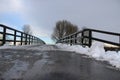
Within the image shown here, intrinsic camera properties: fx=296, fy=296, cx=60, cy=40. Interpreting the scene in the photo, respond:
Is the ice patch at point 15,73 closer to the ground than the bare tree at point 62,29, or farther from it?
closer to the ground

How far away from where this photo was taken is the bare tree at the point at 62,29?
97169mm

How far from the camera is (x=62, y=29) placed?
97.6m

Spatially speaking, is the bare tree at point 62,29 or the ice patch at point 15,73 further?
the bare tree at point 62,29

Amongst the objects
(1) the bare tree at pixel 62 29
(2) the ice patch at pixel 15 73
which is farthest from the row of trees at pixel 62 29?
(2) the ice patch at pixel 15 73

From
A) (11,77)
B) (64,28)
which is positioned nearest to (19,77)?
(11,77)

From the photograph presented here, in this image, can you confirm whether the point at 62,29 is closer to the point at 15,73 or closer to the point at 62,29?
the point at 62,29

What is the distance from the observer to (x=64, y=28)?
97625mm

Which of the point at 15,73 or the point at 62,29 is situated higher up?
the point at 62,29

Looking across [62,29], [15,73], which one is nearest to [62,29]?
[62,29]

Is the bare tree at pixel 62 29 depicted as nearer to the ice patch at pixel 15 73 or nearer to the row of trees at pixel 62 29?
the row of trees at pixel 62 29

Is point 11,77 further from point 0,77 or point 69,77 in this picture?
point 69,77

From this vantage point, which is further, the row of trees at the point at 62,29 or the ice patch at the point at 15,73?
the row of trees at the point at 62,29

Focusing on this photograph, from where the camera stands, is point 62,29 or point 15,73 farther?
point 62,29

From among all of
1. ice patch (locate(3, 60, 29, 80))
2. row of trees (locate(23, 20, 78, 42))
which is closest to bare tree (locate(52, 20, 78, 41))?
row of trees (locate(23, 20, 78, 42))
